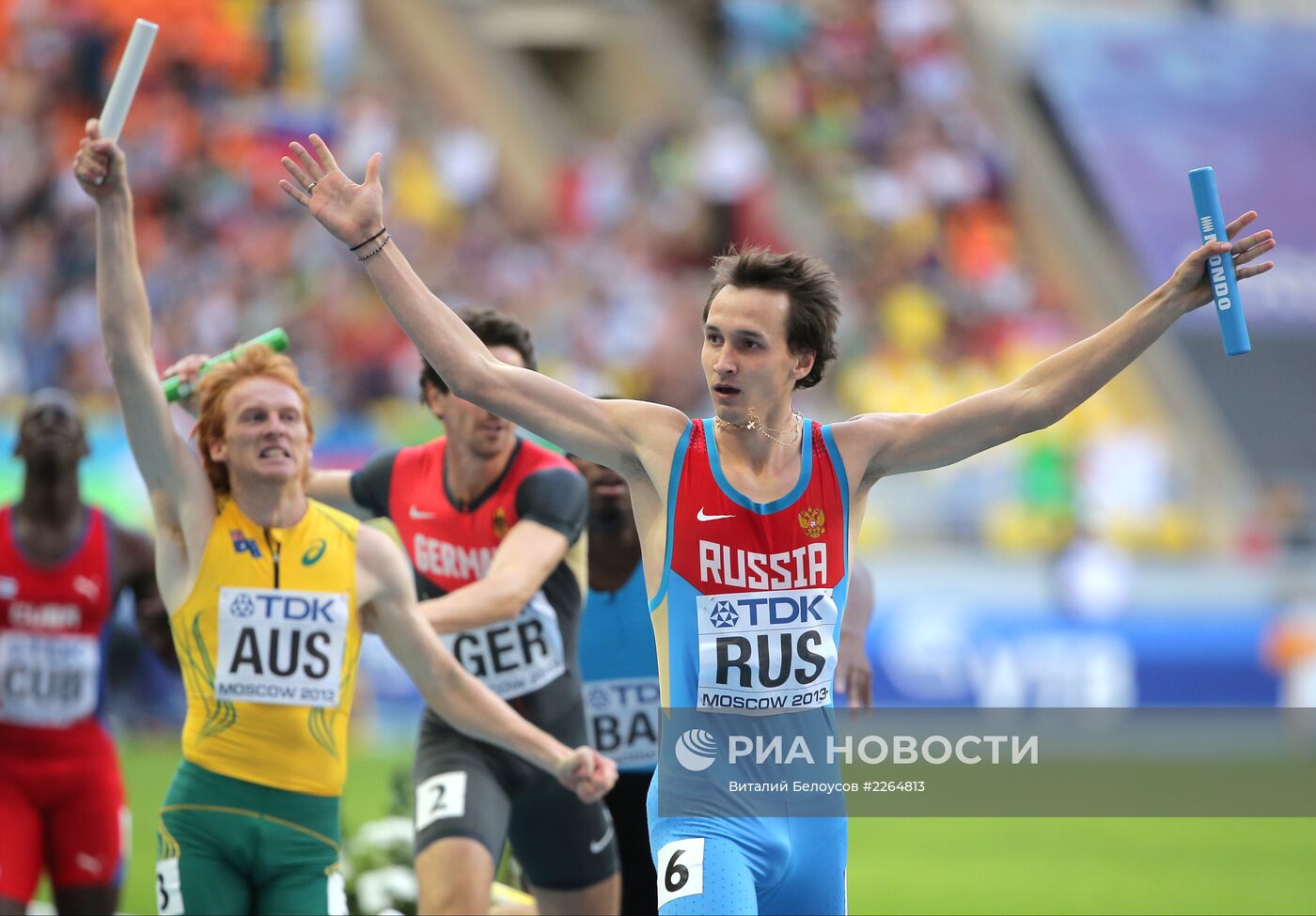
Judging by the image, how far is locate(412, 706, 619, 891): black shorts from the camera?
680cm

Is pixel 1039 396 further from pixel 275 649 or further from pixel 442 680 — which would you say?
pixel 275 649

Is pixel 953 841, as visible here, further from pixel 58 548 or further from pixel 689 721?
pixel 689 721

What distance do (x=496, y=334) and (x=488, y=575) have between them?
962 millimetres

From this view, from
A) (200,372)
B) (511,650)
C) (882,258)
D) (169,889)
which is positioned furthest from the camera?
(882,258)

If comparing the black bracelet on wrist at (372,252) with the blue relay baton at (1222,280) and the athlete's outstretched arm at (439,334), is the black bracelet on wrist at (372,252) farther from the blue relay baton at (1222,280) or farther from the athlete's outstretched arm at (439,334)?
the blue relay baton at (1222,280)

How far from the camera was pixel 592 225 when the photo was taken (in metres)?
24.2

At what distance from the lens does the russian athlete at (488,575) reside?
698cm

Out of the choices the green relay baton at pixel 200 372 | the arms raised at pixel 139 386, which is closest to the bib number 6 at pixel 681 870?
the arms raised at pixel 139 386

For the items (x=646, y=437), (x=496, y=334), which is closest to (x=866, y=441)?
(x=646, y=437)

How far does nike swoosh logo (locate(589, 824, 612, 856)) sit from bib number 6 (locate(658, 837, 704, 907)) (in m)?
1.99

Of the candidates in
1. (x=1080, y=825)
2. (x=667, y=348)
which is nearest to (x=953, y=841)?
(x=1080, y=825)

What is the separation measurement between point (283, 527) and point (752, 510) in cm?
169

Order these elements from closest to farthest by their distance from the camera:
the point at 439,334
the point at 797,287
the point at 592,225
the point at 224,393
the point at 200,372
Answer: the point at 439,334 → the point at 797,287 → the point at 224,393 → the point at 200,372 → the point at 592,225

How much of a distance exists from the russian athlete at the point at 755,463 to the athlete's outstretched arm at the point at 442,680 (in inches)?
31.4
